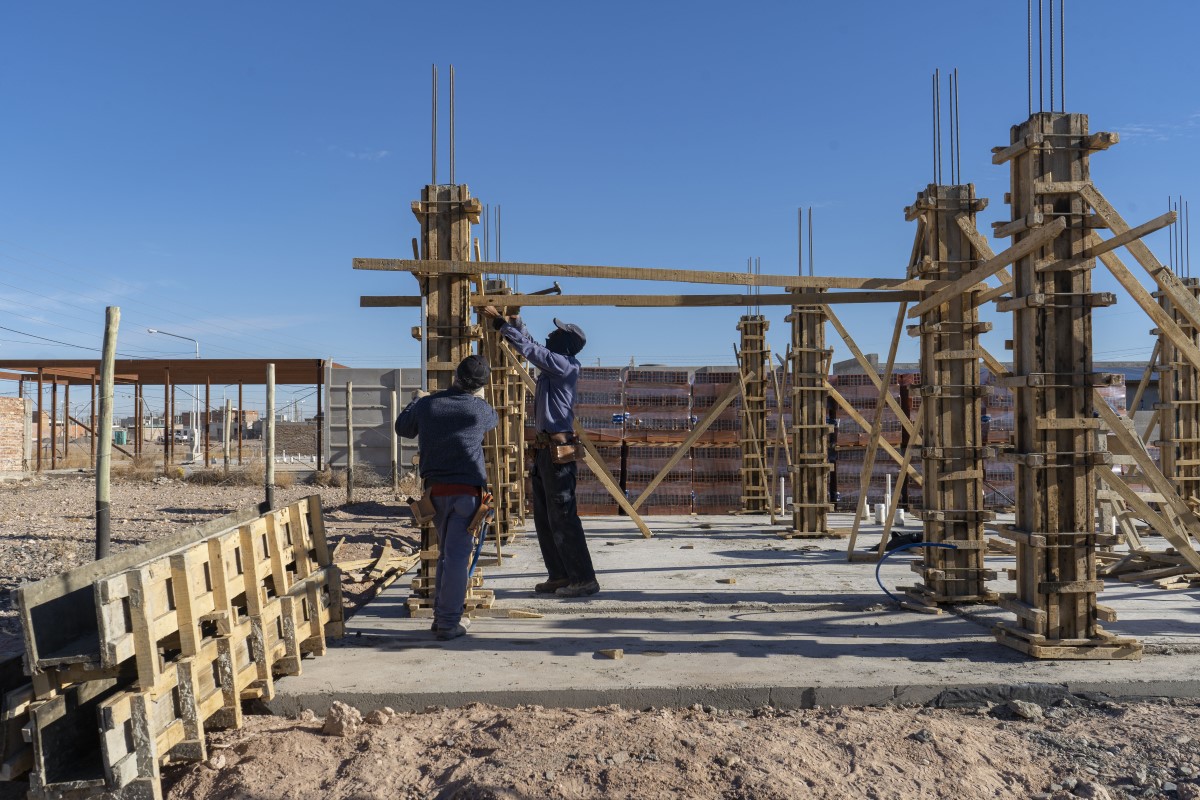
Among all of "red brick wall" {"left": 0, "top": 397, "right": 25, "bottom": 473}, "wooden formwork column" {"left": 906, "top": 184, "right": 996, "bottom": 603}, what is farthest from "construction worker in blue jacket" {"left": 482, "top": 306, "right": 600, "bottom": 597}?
"red brick wall" {"left": 0, "top": 397, "right": 25, "bottom": 473}

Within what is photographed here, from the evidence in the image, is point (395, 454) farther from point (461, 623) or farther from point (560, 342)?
point (461, 623)

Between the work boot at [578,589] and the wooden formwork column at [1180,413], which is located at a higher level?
the wooden formwork column at [1180,413]

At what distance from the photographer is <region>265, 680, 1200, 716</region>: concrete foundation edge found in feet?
14.6

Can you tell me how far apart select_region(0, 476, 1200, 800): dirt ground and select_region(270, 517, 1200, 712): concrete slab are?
15 cm

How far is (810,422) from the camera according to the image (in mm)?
11297

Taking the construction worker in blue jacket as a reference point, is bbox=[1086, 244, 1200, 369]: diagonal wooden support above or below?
above

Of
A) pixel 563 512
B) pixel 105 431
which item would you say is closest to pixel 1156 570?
pixel 563 512

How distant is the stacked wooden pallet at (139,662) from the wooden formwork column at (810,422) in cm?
788

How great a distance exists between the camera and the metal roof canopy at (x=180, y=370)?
2450 cm

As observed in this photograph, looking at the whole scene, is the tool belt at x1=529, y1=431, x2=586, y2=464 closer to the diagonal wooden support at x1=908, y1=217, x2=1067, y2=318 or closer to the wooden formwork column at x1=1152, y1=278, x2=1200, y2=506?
the diagonal wooden support at x1=908, y1=217, x2=1067, y2=318

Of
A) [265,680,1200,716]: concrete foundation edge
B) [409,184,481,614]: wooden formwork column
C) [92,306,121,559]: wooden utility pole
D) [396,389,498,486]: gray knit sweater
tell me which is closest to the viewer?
[265,680,1200,716]: concrete foundation edge

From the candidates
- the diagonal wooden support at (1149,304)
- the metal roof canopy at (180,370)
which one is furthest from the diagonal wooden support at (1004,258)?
the metal roof canopy at (180,370)

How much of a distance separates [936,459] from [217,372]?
25.1 metres

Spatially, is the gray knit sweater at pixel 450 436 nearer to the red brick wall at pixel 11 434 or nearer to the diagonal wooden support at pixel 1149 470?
the diagonal wooden support at pixel 1149 470
